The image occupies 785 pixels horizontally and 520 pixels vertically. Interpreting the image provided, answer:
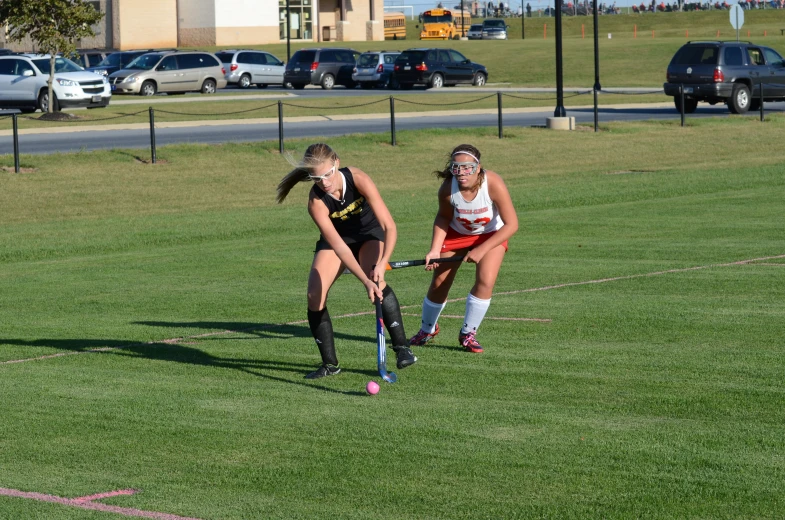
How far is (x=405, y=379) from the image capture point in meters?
8.30

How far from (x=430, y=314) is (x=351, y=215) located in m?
1.41

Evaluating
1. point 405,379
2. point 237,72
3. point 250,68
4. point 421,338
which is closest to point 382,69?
point 250,68

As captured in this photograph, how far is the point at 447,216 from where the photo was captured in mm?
9086

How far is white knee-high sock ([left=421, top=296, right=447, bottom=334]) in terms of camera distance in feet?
30.7

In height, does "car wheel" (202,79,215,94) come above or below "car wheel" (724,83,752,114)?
above

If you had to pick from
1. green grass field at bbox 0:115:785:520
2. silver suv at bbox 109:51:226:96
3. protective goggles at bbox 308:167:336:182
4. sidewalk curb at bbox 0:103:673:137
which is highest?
silver suv at bbox 109:51:226:96

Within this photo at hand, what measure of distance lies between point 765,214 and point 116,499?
44.9ft

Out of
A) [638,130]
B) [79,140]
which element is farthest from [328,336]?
[638,130]

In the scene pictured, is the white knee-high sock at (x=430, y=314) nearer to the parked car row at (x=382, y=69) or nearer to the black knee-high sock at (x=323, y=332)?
the black knee-high sock at (x=323, y=332)

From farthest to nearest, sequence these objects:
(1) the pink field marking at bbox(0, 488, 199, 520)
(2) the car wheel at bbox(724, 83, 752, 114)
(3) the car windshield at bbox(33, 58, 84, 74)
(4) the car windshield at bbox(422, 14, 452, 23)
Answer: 1. (4) the car windshield at bbox(422, 14, 452, 23)
2. (3) the car windshield at bbox(33, 58, 84, 74)
3. (2) the car wheel at bbox(724, 83, 752, 114)
4. (1) the pink field marking at bbox(0, 488, 199, 520)

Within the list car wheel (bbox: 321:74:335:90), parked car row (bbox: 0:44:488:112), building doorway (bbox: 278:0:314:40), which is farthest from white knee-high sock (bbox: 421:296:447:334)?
building doorway (bbox: 278:0:314:40)

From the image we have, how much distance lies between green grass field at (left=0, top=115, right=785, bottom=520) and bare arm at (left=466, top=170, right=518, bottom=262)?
2.49 feet

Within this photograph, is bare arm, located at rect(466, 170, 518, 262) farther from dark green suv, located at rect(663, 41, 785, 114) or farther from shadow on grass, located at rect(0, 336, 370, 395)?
dark green suv, located at rect(663, 41, 785, 114)

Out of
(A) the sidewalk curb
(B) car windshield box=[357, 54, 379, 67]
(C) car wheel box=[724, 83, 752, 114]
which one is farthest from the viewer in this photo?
(B) car windshield box=[357, 54, 379, 67]
